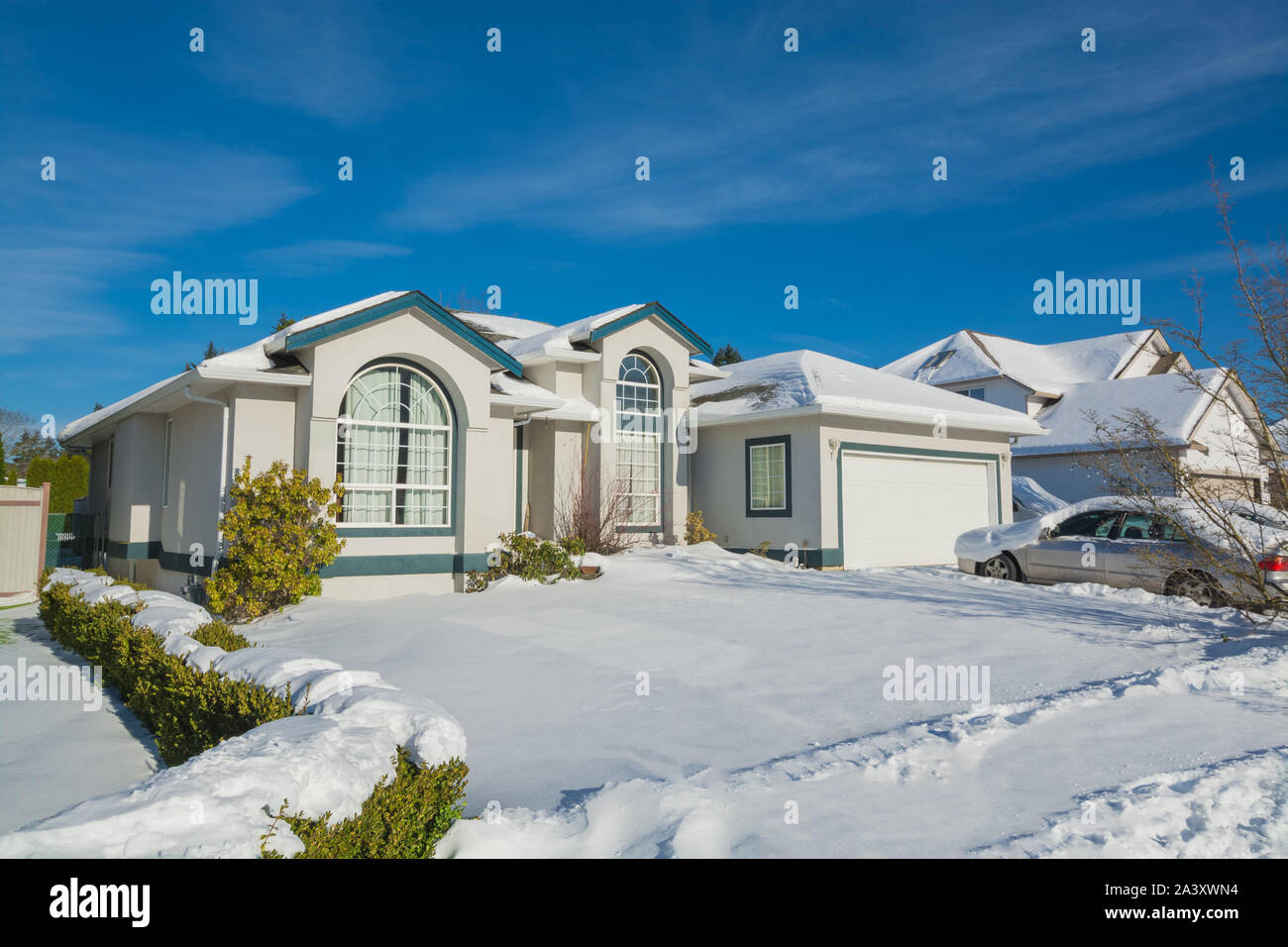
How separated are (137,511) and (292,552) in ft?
20.0

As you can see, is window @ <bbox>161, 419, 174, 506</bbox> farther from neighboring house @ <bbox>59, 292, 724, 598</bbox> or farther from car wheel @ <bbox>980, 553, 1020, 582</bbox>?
car wheel @ <bbox>980, 553, 1020, 582</bbox>

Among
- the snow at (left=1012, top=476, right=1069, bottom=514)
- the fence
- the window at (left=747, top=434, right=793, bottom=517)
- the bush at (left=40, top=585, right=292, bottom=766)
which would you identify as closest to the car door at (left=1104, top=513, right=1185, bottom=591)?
the window at (left=747, top=434, right=793, bottom=517)

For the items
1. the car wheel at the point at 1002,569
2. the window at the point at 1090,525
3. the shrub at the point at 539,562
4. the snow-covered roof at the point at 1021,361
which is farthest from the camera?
the snow-covered roof at the point at 1021,361

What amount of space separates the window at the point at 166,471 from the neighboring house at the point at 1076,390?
2020 centimetres

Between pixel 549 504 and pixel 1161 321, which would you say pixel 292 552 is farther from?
pixel 1161 321

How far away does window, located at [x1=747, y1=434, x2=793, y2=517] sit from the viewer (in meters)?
16.2

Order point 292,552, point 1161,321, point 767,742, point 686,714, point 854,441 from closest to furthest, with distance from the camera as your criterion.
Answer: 1. point 767,742
2. point 686,714
3. point 1161,321
4. point 292,552
5. point 854,441

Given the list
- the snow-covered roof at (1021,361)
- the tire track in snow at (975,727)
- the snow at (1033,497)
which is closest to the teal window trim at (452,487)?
the tire track in snow at (975,727)

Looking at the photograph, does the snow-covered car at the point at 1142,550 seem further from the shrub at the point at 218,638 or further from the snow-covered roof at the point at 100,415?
the snow-covered roof at the point at 100,415

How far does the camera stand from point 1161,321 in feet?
27.7

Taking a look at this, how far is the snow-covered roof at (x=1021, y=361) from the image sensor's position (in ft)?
104

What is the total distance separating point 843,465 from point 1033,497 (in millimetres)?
10982

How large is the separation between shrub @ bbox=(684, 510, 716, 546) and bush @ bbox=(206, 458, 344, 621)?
7.09 m
